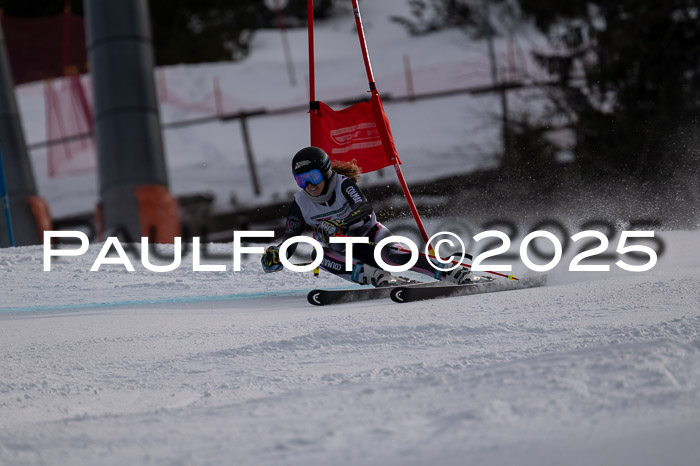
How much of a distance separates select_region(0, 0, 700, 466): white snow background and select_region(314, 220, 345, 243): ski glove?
544mm

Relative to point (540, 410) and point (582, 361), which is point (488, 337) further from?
point (540, 410)

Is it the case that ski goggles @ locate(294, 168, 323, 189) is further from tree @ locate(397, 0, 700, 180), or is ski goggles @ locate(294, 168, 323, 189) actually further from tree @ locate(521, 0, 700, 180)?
tree @ locate(521, 0, 700, 180)

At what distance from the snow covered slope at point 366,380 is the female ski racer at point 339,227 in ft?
1.37

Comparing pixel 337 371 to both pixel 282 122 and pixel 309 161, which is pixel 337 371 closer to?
pixel 309 161

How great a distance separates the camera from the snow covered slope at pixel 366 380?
236 centimetres

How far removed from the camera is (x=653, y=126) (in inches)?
523

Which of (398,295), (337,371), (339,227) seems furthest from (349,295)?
(337,371)

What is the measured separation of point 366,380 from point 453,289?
Answer: 8.94 feet

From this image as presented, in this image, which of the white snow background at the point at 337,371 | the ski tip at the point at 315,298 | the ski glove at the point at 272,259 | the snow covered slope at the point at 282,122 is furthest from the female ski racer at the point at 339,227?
the snow covered slope at the point at 282,122

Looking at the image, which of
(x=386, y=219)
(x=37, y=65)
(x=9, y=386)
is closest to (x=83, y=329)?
(x=9, y=386)

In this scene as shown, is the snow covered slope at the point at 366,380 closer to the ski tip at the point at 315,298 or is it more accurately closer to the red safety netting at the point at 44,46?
the ski tip at the point at 315,298

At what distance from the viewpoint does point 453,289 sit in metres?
5.84

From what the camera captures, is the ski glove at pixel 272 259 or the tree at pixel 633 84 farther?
the tree at pixel 633 84

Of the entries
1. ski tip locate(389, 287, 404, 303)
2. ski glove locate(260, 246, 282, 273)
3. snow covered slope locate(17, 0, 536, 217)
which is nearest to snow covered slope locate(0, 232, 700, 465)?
ski tip locate(389, 287, 404, 303)
